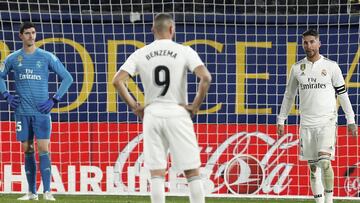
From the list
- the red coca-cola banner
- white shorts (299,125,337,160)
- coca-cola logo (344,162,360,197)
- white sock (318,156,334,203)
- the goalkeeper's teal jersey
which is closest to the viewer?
white sock (318,156,334,203)

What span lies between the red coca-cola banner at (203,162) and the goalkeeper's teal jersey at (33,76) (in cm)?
249

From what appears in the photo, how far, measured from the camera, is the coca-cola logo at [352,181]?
43.4 ft

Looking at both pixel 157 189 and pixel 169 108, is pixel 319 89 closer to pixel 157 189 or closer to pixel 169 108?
pixel 169 108

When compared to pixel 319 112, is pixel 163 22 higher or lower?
higher

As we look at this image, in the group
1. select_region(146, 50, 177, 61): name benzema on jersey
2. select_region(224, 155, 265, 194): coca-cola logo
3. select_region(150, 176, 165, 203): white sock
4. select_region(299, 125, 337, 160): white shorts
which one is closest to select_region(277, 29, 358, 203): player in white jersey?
select_region(299, 125, 337, 160): white shorts

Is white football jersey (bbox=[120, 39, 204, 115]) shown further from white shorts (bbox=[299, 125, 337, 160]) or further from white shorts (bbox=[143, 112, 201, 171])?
white shorts (bbox=[299, 125, 337, 160])

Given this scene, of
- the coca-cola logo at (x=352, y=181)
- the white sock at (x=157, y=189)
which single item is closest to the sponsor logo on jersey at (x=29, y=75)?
the white sock at (x=157, y=189)

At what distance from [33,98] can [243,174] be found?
346 cm

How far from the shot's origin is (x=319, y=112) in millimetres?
10438

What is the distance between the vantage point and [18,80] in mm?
11086

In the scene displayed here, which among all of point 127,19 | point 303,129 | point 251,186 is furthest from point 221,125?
point 303,129

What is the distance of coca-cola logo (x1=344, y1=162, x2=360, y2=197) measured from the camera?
13227 millimetres

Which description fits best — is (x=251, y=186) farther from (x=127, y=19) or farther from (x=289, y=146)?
(x=127, y=19)

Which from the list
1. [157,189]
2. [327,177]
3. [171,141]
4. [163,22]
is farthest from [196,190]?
[327,177]
